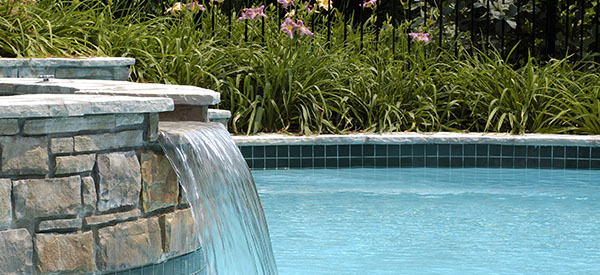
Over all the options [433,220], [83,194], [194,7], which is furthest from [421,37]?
[83,194]

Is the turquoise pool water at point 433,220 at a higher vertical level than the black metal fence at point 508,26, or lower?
lower

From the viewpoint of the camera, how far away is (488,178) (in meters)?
7.09

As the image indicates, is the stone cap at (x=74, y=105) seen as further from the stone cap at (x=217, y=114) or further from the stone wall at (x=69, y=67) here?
the stone wall at (x=69, y=67)

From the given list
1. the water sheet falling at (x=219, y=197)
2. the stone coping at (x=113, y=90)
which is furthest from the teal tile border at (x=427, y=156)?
the water sheet falling at (x=219, y=197)

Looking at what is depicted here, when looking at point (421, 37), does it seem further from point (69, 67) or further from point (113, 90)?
point (113, 90)

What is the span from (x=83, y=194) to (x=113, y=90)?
748 millimetres

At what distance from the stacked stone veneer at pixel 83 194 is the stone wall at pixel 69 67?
2739mm

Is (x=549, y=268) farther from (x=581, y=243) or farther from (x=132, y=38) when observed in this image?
(x=132, y=38)

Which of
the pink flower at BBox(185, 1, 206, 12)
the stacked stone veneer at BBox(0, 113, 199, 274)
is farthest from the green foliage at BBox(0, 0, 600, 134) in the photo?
the stacked stone veneer at BBox(0, 113, 199, 274)

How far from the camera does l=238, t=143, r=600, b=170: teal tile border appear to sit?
23.8ft

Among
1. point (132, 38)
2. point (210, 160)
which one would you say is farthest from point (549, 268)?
point (132, 38)

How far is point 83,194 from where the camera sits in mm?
3438

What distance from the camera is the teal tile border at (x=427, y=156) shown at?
286 inches

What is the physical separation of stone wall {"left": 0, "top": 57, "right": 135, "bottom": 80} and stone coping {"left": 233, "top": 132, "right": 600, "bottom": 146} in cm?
107
